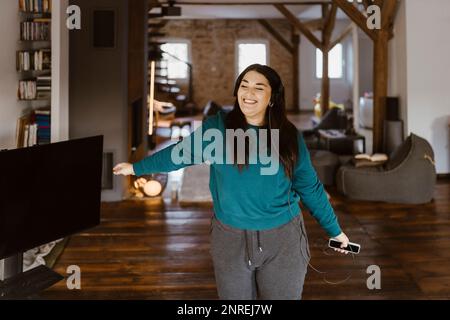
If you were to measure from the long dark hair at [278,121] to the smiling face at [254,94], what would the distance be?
18 millimetres

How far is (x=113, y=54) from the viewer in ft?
20.0

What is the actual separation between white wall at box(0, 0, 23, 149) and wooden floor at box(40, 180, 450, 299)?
116 cm

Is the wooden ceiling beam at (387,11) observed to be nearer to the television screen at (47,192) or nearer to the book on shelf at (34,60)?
the book on shelf at (34,60)

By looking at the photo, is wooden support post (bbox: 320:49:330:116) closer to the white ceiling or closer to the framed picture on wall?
the white ceiling

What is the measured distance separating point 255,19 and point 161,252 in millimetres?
13950

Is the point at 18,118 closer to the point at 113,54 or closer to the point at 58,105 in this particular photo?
the point at 58,105

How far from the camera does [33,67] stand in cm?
466

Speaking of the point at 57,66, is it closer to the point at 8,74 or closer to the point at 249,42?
the point at 8,74

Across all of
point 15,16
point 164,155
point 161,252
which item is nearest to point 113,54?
point 15,16

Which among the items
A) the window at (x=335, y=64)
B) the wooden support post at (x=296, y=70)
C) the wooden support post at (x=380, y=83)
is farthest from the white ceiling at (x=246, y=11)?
the wooden support post at (x=380, y=83)

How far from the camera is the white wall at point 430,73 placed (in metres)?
7.33

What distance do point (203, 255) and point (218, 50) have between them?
13955mm

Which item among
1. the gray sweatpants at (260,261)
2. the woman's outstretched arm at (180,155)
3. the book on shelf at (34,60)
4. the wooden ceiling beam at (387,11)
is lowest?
the gray sweatpants at (260,261)

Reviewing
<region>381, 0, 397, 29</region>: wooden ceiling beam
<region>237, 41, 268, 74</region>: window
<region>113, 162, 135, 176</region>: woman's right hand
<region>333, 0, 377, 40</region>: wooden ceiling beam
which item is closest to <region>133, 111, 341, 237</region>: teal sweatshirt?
<region>113, 162, 135, 176</region>: woman's right hand
